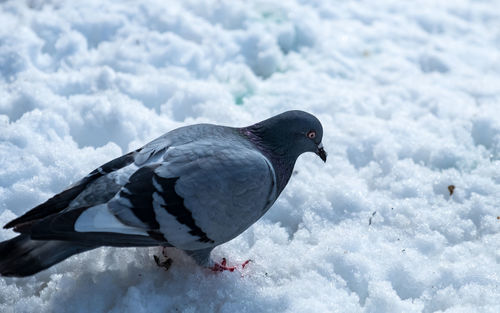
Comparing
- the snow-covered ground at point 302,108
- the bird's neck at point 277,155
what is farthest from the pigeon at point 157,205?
the snow-covered ground at point 302,108

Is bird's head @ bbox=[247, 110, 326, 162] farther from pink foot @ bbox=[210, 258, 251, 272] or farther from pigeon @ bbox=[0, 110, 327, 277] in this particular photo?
pink foot @ bbox=[210, 258, 251, 272]

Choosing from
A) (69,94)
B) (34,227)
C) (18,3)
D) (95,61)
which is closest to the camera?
(34,227)

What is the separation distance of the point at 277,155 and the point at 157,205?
83 cm

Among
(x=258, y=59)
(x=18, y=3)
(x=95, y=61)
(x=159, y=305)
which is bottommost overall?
(x=159, y=305)

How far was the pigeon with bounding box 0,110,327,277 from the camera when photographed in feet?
7.99

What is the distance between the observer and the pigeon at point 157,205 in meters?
2.44

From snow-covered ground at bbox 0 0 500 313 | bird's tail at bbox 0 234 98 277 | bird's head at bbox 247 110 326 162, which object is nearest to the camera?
bird's tail at bbox 0 234 98 277

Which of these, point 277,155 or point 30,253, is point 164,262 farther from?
point 277,155

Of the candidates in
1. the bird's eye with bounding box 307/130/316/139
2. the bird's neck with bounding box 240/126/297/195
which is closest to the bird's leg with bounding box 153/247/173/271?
the bird's neck with bounding box 240/126/297/195

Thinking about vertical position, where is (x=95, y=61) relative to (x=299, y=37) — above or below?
above

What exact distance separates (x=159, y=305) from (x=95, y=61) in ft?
7.92

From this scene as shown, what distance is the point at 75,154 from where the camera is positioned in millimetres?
3477

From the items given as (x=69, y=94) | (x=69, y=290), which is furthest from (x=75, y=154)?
(x=69, y=290)

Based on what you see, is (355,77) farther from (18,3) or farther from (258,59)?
(18,3)
